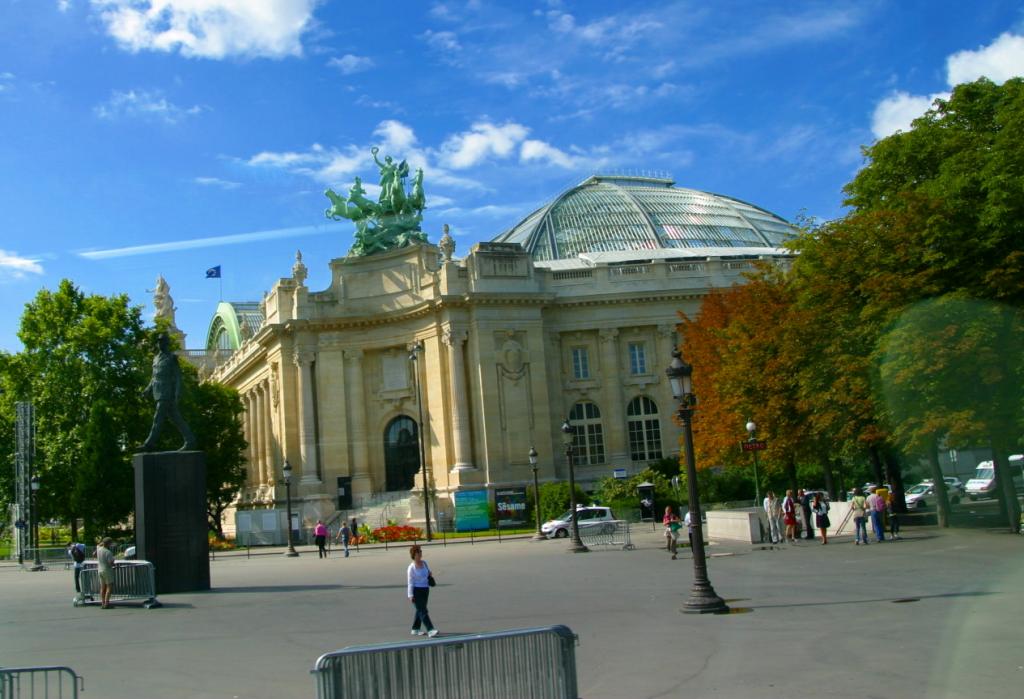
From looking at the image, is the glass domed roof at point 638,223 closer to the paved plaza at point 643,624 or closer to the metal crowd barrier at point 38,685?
the paved plaza at point 643,624

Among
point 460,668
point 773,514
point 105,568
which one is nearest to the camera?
point 460,668

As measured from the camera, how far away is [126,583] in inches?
940

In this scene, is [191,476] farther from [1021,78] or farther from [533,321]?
[533,321]

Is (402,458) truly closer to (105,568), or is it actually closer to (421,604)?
(105,568)

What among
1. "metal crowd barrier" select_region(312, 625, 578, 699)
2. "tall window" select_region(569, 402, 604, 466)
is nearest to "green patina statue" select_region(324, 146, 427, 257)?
"tall window" select_region(569, 402, 604, 466)

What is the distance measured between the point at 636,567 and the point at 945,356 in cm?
1188

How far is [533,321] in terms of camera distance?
6875cm

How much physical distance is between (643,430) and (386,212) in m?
24.6

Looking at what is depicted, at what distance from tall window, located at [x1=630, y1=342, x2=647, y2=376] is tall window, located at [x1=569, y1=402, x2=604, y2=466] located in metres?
3.86

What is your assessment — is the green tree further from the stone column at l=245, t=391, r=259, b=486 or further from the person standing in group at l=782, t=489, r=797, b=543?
the person standing in group at l=782, t=489, r=797, b=543

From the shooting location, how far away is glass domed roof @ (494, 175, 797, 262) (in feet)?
285

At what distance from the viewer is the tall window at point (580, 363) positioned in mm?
71500

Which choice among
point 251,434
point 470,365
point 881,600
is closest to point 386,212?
point 470,365

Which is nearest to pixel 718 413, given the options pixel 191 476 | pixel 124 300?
pixel 191 476
